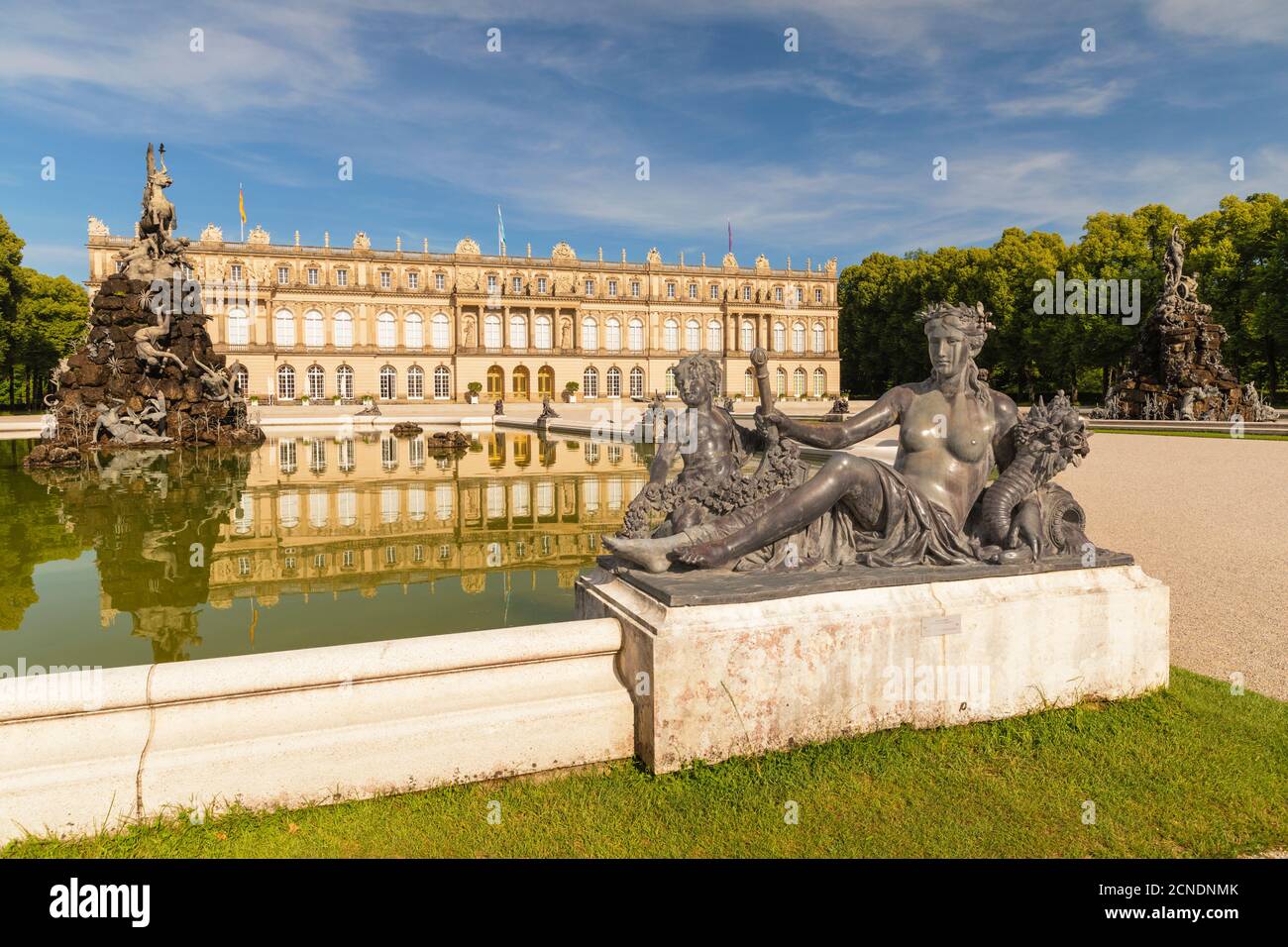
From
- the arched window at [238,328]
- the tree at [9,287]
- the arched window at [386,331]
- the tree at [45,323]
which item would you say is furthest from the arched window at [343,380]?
the tree at [9,287]

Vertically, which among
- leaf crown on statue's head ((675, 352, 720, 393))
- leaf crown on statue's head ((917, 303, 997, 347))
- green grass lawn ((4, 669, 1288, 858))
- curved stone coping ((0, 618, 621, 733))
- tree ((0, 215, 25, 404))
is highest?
tree ((0, 215, 25, 404))

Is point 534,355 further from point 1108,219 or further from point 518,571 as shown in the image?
point 518,571

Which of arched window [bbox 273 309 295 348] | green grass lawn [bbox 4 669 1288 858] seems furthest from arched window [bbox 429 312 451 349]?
green grass lawn [bbox 4 669 1288 858]

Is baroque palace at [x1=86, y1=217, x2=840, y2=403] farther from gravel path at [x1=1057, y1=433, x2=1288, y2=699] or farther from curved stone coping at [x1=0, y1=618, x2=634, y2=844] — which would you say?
curved stone coping at [x1=0, y1=618, x2=634, y2=844]

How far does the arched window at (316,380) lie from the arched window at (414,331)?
6890 millimetres

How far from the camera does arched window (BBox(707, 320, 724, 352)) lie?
73.7 metres

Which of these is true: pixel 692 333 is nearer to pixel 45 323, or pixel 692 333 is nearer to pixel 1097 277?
pixel 1097 277

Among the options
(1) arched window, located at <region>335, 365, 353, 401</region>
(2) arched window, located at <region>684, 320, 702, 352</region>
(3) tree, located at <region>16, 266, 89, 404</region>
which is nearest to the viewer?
(3) tree, located at <region>16, 266, 89, 404</region>

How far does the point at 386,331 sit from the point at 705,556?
65397 millimetres

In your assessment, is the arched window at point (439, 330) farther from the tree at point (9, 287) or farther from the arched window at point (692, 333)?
the tree at point (9, 287)

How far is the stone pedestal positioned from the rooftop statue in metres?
0.24

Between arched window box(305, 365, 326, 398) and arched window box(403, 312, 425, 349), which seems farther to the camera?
arched window box(403, 312, 425, 349)

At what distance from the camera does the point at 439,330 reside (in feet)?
215

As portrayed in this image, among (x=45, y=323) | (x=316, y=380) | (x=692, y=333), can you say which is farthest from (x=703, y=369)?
(x=692, y=333)
